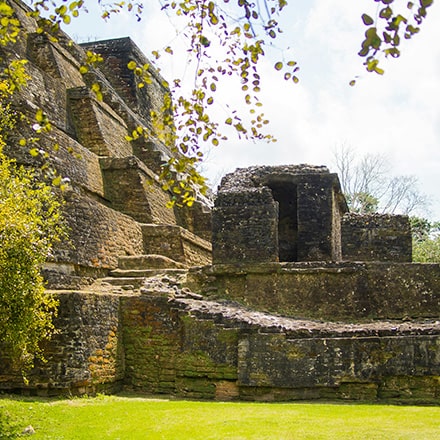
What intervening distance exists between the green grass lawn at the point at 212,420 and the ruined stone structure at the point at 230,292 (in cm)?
68

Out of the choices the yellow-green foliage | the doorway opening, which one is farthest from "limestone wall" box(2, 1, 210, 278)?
the doorway opening

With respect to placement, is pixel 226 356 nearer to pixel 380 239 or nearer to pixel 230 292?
pixel 230 292

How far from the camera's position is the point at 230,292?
1136cm

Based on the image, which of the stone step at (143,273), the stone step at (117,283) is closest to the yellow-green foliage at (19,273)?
the stone step at (117,283)

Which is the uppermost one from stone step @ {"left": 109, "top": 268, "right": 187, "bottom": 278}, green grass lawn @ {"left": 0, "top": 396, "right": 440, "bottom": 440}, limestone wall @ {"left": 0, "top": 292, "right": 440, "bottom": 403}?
stone step @ {"left": 109, "top": 268, "right": 187, "bottom": 278}

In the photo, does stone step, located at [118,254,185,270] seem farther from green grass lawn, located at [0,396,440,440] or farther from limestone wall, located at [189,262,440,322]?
green grass lawn, located at [0,396,440,440]

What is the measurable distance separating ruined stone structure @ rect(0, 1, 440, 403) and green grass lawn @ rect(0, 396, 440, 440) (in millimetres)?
682

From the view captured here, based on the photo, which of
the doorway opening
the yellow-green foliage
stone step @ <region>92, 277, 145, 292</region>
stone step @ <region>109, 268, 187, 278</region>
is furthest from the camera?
the doorway opening

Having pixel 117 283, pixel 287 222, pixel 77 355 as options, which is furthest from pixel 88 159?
pixel 77 355

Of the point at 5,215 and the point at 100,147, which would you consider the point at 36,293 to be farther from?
the point at 100,147

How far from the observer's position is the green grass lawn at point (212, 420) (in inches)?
262

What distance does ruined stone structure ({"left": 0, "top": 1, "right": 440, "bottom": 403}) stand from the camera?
8.91 metres

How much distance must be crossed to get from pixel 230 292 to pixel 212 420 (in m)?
4.19

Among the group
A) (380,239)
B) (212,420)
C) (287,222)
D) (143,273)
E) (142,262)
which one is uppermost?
(287,222)
